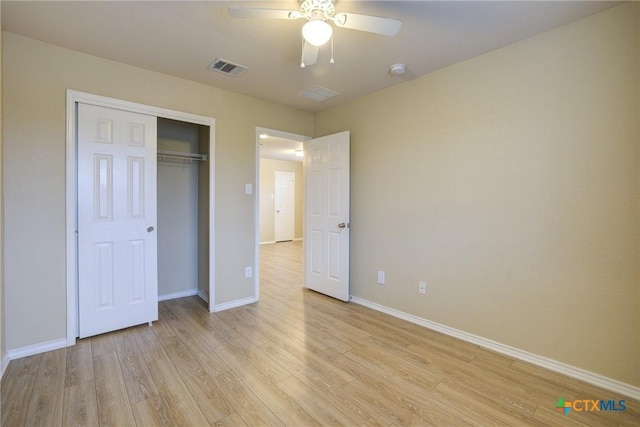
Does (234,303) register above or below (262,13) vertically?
below

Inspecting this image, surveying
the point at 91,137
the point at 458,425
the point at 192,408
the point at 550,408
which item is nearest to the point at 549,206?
the point at 550,408

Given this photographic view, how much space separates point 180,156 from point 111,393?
2534 millimetres

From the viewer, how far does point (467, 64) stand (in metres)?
2.51

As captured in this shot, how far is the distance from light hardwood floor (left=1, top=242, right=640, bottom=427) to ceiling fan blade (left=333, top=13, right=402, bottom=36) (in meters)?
2.21

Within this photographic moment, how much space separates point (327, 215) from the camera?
3.70 meters

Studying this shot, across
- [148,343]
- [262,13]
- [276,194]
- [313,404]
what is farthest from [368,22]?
[276,194]

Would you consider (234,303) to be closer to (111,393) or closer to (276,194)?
(111,393)

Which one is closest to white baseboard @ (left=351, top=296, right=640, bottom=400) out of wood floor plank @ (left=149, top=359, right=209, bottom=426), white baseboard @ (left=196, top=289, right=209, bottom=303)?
wood floor plank @ (left=149, top=359, right=209, bottom=426)

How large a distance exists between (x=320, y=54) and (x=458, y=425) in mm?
2730

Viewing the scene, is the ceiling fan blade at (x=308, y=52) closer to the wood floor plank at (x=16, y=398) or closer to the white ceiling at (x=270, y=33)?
the white ceiling at (x=270, y=33)

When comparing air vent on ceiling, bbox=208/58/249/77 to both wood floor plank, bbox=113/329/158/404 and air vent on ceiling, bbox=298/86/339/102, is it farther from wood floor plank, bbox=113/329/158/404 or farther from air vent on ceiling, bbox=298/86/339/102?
wood floor plank, bbox=113/329/158/404

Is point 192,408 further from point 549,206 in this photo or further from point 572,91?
point 572,91

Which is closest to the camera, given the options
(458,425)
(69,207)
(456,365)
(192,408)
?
(458,425)

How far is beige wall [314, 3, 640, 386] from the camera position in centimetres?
186
